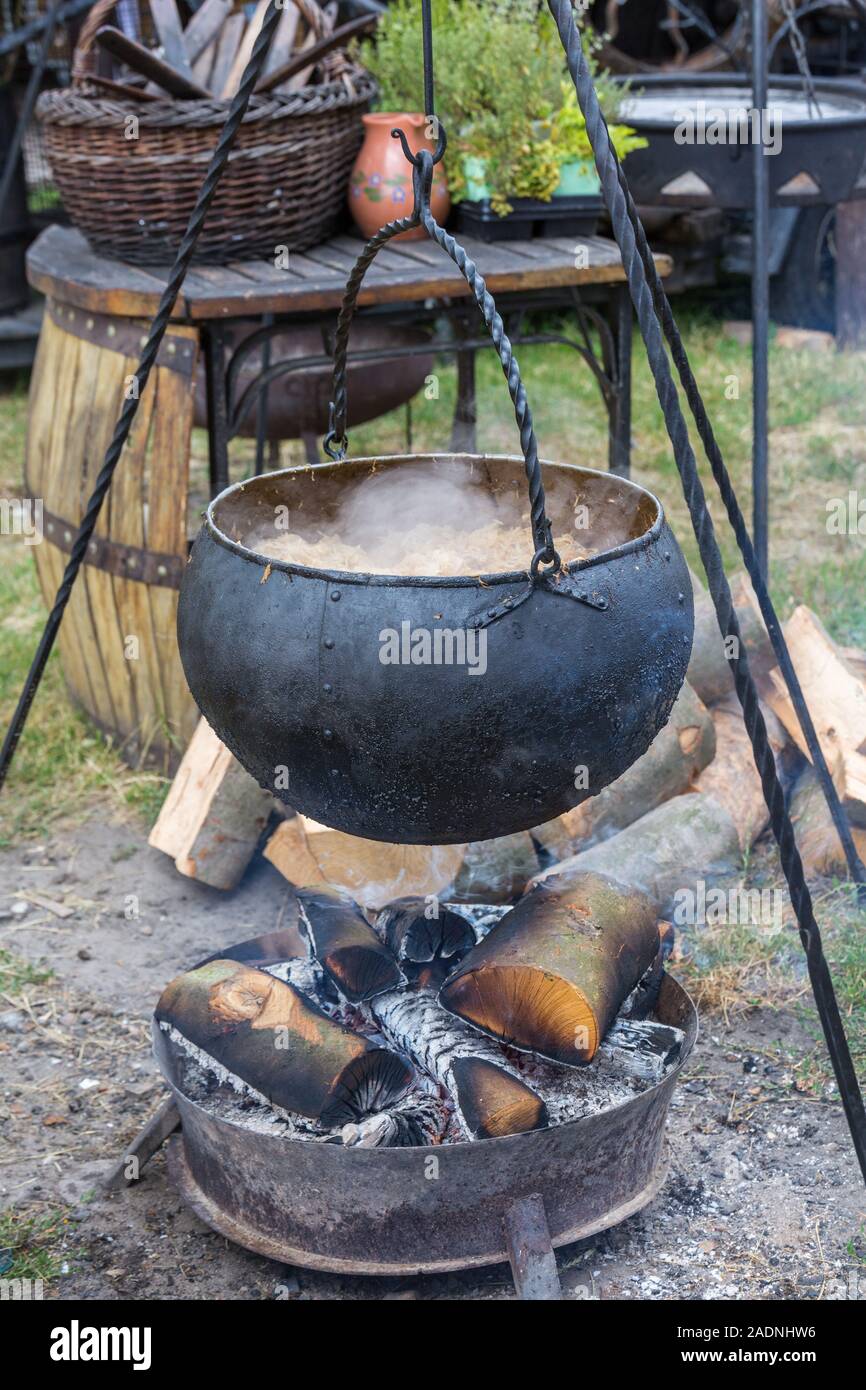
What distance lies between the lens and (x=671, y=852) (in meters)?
3.30

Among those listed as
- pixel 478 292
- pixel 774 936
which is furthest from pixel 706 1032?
pixel 478 292

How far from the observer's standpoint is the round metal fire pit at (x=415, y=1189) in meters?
2.17

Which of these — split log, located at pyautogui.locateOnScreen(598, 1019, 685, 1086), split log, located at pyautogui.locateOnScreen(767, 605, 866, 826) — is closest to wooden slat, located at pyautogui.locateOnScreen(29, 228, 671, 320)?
split log, located at pyautogui.locateOnScreen(767, 605, 866, 826)

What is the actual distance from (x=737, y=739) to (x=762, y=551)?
0.52 m

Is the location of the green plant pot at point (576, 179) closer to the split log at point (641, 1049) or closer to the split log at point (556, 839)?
the split log at point (556, 839)

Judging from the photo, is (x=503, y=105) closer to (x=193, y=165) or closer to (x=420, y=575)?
(x=193, y=165)

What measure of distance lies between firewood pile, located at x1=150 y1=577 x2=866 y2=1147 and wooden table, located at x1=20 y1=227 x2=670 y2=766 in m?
0.69

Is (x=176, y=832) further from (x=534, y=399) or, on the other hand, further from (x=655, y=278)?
(x=534, y=399)

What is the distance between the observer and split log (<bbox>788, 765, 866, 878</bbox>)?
3.44 metres

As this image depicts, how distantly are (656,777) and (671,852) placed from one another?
0.24 metres

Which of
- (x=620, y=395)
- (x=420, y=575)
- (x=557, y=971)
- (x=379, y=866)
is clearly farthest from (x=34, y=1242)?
(x=620, y=395)

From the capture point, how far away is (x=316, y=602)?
72.6 inches

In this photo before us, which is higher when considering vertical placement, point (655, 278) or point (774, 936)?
point (655, 278)

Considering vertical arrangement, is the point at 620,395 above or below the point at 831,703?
above
